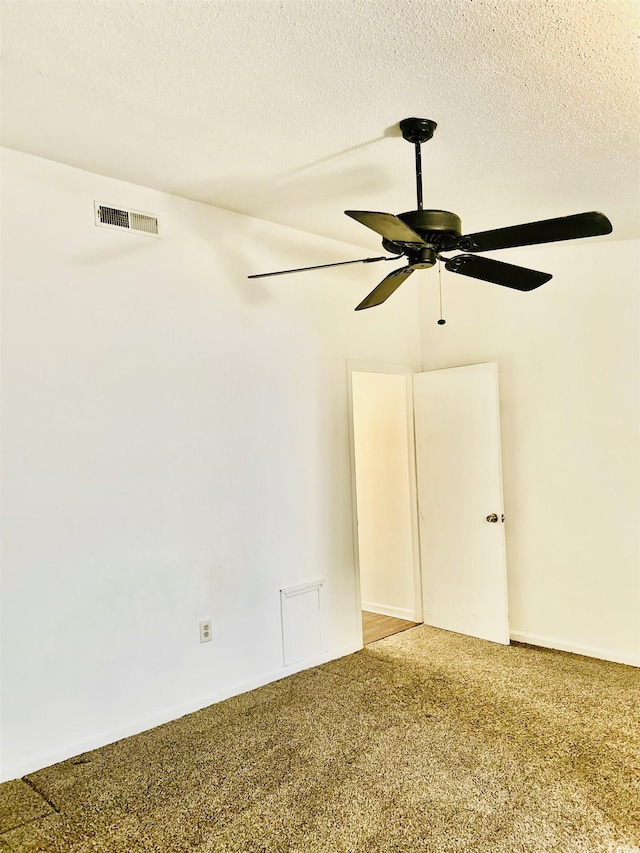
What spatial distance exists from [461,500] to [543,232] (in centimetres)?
256

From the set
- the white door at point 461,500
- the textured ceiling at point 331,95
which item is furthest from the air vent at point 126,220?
the white door at point 461,500

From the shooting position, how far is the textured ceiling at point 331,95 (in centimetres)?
183

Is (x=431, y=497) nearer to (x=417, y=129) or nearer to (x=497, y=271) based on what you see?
(x=497, y=271)

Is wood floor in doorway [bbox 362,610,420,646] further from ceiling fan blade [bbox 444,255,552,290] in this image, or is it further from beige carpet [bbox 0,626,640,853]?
ceiling fan blade [bbox 444,255,552,290]

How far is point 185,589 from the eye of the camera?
3.21 m

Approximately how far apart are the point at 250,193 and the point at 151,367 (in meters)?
1.11

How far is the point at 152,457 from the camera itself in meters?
3.12

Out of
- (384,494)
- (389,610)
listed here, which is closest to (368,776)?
(389,610)

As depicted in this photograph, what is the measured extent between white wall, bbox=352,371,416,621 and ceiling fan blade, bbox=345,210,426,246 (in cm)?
257

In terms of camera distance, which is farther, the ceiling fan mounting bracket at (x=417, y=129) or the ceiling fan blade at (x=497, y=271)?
the ceiling fan blade at (x=497, y=271)

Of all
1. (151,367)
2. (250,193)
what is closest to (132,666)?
(151,367)

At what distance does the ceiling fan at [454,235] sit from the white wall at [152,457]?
120 cm

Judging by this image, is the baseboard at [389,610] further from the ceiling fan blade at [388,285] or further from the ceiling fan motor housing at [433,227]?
the ceiling fan motor housing at [433,227]

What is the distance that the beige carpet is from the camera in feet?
7.02
